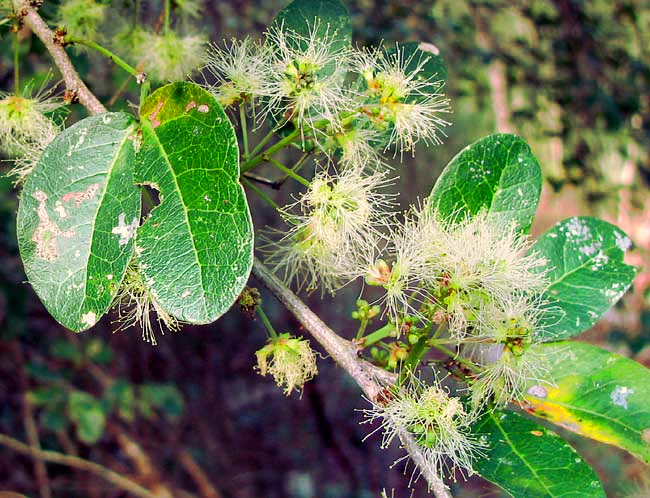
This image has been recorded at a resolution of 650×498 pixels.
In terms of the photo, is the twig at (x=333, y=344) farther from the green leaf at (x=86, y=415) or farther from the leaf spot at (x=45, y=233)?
the green leaf at (x=86, y=415)

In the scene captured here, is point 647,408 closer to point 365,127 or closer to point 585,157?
point 365,127

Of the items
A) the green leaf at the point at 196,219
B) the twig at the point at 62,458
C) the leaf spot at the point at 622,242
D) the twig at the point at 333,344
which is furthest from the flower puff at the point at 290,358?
the twig at the point at 62,458

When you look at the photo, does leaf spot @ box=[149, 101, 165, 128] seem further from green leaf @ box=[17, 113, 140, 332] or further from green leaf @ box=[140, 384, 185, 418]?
green leaf @ box=[140, 384, 185, 418]

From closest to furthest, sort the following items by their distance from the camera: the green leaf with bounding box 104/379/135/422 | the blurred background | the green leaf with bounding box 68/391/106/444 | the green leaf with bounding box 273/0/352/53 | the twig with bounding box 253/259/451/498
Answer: the twig with bounding box 253/259/451/498, the green leaf with bounding box 273/0/352/53, the blurred background, the green leaf with bounding box 68/391/106/444, the green leaf with bounding box 104/379/135/422

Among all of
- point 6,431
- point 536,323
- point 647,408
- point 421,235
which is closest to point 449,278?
point 421,235

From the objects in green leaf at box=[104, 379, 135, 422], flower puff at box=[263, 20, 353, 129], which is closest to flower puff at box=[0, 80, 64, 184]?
flower puff at box=[263, 20, 353, 129]

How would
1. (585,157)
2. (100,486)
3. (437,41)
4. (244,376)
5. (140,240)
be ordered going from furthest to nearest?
(244,376), (100,486), (585,157), (437,41), (140,240)

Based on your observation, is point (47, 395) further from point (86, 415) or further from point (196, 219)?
point (196, 219)
